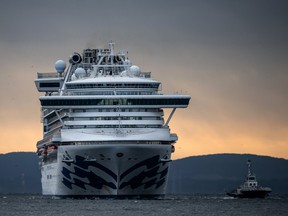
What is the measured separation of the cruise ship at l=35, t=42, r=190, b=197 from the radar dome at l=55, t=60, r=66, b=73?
66.0ft

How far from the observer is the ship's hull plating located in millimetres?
120500

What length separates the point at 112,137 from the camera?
121125mm

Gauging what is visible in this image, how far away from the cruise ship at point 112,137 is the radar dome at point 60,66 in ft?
66.0

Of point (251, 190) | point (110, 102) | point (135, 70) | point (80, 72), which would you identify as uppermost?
point (80, 72)

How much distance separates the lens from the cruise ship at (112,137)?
12100cm

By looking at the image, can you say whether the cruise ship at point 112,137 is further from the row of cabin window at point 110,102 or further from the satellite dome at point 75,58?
the satellite dome at point 75,58

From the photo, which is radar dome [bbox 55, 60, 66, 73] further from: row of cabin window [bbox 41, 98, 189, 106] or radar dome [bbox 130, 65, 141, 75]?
row of cabin window [bbox 41, 98, 189, 106]

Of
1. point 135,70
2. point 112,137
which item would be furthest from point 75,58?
point 112,137

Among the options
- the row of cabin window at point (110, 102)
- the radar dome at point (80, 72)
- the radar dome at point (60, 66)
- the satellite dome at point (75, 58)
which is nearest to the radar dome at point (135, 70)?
the radar dome at point (80, 72)

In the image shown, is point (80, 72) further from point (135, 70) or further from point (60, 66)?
point (60, 66)

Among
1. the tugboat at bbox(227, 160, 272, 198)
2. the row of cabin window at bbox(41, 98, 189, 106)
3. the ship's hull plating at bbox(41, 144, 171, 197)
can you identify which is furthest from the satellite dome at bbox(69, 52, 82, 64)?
the tugboat at bbox(227, 160, 272, 198)

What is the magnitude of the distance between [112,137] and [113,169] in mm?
3271

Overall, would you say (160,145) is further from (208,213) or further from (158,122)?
(208,213)

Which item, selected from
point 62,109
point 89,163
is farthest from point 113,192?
point 62,109
